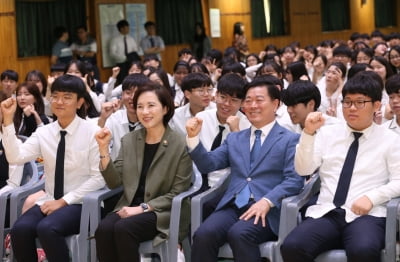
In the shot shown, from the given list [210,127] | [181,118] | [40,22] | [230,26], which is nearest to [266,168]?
[210,127]

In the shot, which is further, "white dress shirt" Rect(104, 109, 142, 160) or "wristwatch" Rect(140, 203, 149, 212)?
"white dress shirt" Rect(104, 109, 142, 160)

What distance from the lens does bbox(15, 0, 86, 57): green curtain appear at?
11.8 m

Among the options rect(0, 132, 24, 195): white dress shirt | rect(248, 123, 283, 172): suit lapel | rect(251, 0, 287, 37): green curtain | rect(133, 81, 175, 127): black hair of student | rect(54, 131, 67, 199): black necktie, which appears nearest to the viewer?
rect(248, 123, 283, 172): suit lapel

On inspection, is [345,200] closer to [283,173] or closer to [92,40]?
[283,173]

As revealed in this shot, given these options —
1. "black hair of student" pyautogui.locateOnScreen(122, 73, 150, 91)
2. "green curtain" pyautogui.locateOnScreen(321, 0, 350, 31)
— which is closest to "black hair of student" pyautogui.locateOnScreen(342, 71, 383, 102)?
"black hair of student" pyautogui.locateOnScreen(122, 73, 150, 91)

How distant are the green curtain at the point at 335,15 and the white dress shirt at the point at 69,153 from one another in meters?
17.5

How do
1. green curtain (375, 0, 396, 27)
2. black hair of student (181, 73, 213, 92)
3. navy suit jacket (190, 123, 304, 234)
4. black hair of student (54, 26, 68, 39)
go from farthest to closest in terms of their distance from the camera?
green curtain (375, 0, 396, 27) → black hair of student (54, 26, 68, 39) → black hair of student (181, 73, 213, 92) → navy suit jacket (190, 123, 304, 234)

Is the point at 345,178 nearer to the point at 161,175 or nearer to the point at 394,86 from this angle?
the point at 394,86

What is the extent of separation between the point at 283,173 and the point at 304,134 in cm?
36

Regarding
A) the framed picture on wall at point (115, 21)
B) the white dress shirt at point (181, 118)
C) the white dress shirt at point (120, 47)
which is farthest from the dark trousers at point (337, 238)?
the framed picture on wall at point (115, 21)

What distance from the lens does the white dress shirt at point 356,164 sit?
11.7 feet

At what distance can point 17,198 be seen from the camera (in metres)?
4.29

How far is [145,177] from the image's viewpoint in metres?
4.04

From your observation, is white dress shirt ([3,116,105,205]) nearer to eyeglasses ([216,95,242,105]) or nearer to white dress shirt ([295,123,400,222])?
eyeglasses ([216,95,242,105])
